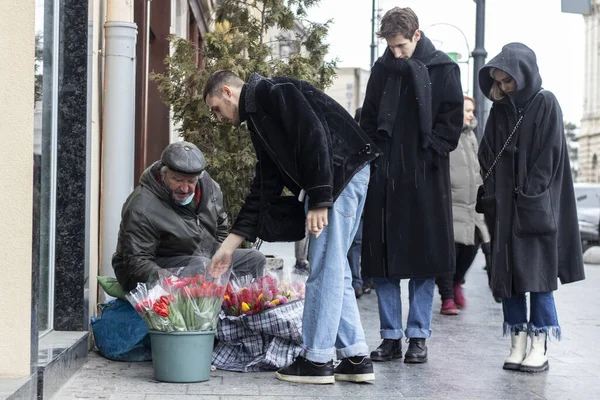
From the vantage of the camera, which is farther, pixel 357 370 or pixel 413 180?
pixel 413 180

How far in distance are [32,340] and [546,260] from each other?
3.13 meters

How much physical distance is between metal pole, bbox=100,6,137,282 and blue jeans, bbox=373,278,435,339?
1837 millimetres

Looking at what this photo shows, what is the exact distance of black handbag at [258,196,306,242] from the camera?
19.2 feet

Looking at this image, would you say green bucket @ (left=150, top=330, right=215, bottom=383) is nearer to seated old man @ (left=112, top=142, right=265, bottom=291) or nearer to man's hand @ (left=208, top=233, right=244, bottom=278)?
man's hand @ (left=208, top=233, right=244, bottom=278)

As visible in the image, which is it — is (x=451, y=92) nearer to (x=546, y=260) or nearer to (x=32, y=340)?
(x=546, y=260)

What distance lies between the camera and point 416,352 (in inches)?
262

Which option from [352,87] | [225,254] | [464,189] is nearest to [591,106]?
[352,87]

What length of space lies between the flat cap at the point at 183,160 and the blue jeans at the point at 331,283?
3.04ft

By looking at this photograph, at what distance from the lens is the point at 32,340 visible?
4898 millimetres

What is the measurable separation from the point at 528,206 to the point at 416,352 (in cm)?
111

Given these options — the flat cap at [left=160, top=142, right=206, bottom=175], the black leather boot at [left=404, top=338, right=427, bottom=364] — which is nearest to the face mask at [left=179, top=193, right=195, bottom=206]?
the flat cap at [left=160, top=142, right=206, bottom=175]

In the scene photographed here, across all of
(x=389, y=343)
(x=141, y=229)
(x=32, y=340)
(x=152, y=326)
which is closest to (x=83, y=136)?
(x=141, y=229)

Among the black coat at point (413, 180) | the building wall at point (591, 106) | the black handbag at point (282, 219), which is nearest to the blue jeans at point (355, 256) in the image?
the black coat at point (413, 180)

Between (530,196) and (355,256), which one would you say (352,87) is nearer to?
(355,256)
